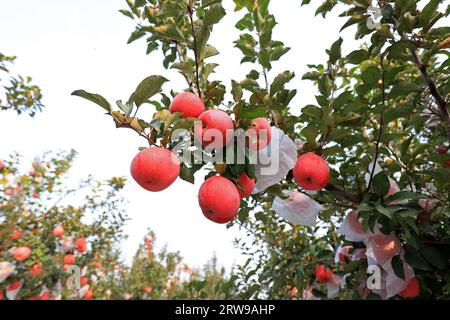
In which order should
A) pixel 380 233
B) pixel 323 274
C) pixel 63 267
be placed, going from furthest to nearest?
pixel 63 267 < pixel 323 274 < pixel 380 233

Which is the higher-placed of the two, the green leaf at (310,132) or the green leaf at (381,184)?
the green leaf at (310,132)

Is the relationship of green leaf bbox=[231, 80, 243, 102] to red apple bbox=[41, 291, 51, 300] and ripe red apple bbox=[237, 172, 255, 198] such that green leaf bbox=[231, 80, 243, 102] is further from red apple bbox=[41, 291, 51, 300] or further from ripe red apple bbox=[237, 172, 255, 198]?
red apple bbox=[41, 291, 51, 300]

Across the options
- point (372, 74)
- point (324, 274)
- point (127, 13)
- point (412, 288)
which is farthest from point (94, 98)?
point (324, 274)

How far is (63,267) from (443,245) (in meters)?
3.83

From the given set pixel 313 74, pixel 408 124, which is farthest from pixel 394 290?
pixel 313 74

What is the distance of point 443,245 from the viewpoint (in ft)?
4.56

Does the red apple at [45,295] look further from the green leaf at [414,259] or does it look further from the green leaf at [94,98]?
the green leaf at [414,259]

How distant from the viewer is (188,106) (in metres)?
0.94

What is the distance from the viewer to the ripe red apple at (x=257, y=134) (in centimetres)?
97

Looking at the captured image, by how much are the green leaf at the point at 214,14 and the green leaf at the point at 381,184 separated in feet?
2.76

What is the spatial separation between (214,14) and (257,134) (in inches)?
15.6

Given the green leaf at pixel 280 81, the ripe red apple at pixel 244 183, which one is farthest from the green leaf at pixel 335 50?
the ripe red apple at pixel 244 183
